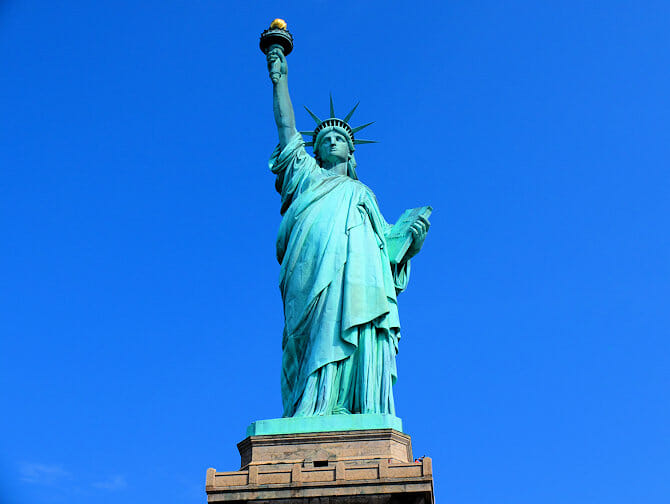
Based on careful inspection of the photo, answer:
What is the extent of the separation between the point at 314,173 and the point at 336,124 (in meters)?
1.45

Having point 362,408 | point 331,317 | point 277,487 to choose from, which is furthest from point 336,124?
point 277,487

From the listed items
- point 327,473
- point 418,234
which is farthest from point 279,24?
point 327,473

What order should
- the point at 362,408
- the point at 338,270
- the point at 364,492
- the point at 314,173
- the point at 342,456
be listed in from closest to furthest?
the point at 364,492, the point at 342,456, the point at 362,408, the point at 338,270, the point at 314,173

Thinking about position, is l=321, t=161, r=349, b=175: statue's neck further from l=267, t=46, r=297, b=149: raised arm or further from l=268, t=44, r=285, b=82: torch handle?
→ l=268, t=44, r=285, b=82: torch handle

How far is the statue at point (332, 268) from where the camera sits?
47.5ft

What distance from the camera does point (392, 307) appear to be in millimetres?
15656

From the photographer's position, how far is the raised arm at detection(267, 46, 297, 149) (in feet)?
57.0

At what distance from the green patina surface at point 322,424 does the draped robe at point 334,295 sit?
0.39 m

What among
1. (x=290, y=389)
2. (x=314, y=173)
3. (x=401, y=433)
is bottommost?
(x=401, y=433)

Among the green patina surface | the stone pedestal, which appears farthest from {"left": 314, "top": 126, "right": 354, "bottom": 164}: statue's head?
the stone pedestal

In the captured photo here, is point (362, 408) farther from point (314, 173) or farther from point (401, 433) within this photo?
point (314, 173)

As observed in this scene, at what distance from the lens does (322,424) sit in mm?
13555

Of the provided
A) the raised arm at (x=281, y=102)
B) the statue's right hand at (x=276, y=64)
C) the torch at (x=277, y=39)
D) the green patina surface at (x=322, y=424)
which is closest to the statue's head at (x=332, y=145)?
the raised arm at (x=281, y=102)

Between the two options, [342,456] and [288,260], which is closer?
[342,456]
